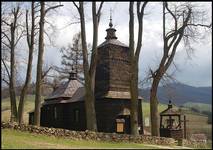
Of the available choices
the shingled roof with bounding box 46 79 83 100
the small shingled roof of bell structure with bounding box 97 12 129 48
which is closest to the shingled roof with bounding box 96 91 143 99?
the small shingled roof of bell structure with bounding box 97 12 129 48

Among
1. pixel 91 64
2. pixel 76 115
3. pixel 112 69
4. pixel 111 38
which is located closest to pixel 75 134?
pixel 91 64

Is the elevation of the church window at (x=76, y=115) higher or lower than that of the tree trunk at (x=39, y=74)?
lower

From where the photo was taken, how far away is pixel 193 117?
58781 millimetres

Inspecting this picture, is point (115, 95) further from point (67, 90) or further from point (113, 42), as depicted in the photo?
point (67, 90)

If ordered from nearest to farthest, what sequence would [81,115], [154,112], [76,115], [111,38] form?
[154,112], [81,115], [111,38], [76,115]

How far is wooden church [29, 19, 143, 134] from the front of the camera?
112 feet

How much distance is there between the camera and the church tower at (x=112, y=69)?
3522cm

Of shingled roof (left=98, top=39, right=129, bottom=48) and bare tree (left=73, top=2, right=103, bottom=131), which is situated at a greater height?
shingled roof (left=98, top=39, right=129, bottom=48)

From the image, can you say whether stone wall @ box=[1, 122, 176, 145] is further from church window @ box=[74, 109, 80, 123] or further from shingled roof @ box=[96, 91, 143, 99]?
church window @ box=[74, 109, 80, 123]

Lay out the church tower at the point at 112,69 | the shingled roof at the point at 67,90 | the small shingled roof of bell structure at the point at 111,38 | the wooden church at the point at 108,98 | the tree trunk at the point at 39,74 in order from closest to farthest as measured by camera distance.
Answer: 1. the tree trunk at the point at 39,74
2. the wooden church at the point at 108,98
3. the church tower at the point at 112,69
4. the small shingled roof of bell structure at the point at 111,38
5. the shingled roof at the point at 67,90

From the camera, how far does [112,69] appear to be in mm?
35625

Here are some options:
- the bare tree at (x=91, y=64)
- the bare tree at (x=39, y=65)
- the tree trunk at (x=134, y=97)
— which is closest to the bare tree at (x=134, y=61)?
the tree trunk at (x=134, y=97)

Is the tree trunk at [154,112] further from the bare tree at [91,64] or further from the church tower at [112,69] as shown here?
the church tower at [112,69]

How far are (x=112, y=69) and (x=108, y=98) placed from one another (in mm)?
3053
